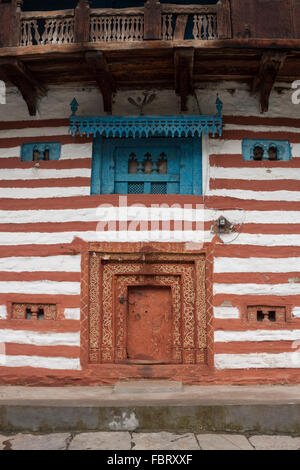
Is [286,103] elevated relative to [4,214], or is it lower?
elevated

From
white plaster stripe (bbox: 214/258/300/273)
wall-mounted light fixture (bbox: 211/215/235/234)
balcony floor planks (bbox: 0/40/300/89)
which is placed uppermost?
balcony floor planks (bbox: 0/40/300/89)

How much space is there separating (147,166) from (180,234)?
4.09 feet

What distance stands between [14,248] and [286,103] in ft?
16.0

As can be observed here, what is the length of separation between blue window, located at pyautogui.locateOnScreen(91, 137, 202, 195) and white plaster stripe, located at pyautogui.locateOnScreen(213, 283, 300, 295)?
5.13ft

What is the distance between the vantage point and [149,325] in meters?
6.23

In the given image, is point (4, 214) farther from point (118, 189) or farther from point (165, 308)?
point (165, 308)

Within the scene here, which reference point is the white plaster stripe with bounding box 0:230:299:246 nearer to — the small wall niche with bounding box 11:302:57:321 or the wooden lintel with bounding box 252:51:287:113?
the small wall niche with bounding box 11:302:57:321

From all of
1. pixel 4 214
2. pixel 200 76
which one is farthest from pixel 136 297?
pixel 200 76

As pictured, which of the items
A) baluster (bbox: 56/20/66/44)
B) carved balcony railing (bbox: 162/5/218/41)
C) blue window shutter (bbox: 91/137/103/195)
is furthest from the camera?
blue window shutter (bbox: 91/137/103/195)

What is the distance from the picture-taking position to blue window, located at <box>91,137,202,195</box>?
20.8ft

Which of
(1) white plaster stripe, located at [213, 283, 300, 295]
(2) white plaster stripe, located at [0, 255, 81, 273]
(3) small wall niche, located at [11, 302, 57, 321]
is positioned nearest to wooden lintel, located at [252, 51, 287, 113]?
(1) white plaster stripe, located at [213, 283, 300, 295]

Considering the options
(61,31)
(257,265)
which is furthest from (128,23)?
(257,265)

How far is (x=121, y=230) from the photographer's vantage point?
20.3ft

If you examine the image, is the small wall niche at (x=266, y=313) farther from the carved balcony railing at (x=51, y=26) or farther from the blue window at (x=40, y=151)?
the carved balcony railing at (x=51, y=26)
